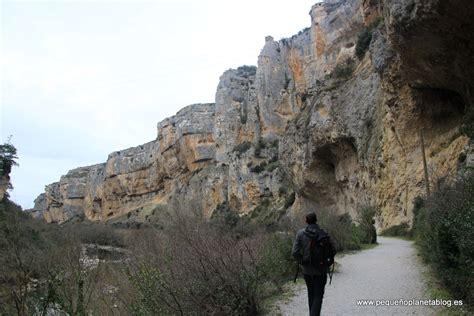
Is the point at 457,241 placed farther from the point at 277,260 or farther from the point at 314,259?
the point at 277,260

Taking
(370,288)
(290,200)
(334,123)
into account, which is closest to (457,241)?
(370,288)

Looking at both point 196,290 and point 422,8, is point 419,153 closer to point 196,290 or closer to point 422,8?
point 422,8

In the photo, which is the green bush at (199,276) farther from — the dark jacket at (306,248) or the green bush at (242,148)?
the green bush at (242,148)

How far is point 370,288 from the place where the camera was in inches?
321

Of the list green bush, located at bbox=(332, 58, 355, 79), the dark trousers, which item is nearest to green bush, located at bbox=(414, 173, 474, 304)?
the dark trousers

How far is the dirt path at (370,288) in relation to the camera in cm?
641

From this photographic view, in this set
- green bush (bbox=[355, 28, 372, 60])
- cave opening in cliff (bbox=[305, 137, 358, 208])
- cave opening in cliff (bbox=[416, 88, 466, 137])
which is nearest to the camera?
cave opening in cliff (bbox=[416, 88, 466, 137])

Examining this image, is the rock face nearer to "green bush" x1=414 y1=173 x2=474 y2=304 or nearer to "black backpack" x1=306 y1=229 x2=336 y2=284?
"green bush" x1=414 y1=173 x2=474 y2=304

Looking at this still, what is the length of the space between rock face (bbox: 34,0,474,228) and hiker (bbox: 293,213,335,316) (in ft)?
26.9

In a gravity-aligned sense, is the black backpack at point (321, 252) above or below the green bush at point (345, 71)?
below

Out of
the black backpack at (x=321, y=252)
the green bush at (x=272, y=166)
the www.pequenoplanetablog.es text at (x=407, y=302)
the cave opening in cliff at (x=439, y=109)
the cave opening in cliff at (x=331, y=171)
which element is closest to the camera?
the black backpack at (x=321, y=252)

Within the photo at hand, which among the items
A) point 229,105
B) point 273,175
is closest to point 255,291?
point 273,175

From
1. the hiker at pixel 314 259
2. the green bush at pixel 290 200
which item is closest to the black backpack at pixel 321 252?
the hiker at pixel 314 259

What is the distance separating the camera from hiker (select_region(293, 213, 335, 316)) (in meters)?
5.11
